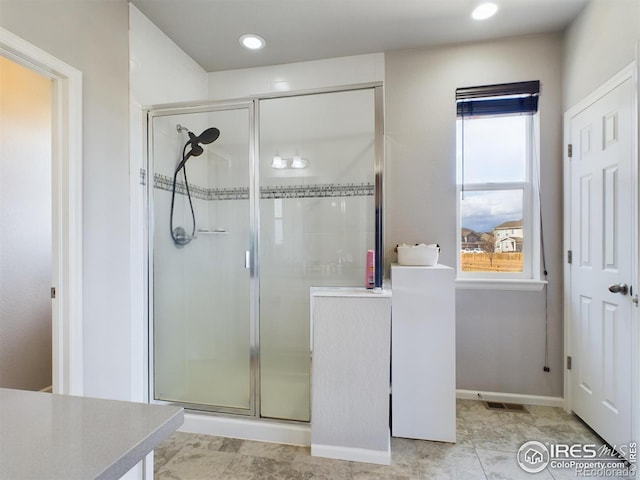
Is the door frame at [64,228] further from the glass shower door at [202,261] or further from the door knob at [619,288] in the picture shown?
the door knob at [619,288]

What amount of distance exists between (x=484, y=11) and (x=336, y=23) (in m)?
0.96

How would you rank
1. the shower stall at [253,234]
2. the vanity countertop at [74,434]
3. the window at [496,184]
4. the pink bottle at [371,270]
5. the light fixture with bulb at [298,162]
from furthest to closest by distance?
the light fixture with bulb at [298,162]
the window at [496,184]
the shower stall at [253,234]
the pink bottle at [371,270]
the vanity countertop at [74,434]

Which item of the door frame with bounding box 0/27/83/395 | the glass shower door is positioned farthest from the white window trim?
the door frame with bounding box 0/27/83/395

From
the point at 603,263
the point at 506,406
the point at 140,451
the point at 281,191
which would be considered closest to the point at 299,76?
the point at 281,191

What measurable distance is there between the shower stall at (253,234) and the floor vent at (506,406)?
4.41 feet

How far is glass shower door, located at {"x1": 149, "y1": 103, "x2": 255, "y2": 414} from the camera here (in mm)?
2203

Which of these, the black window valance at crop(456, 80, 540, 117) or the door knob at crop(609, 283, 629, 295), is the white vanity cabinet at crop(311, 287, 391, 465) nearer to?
the door knob at crop(609, 283, 629, 295)

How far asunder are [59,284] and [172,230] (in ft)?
2.77

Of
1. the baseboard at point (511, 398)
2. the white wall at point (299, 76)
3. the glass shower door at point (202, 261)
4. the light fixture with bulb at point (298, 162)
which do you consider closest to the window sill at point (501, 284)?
the baseboard at point (511, 398)

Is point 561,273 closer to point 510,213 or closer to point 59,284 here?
point 510,213

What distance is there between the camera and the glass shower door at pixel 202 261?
2.20 meters

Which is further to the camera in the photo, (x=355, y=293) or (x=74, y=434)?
(x=355, y=293)

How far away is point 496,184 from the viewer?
252 cm

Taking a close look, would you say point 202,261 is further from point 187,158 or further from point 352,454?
point 352,454
